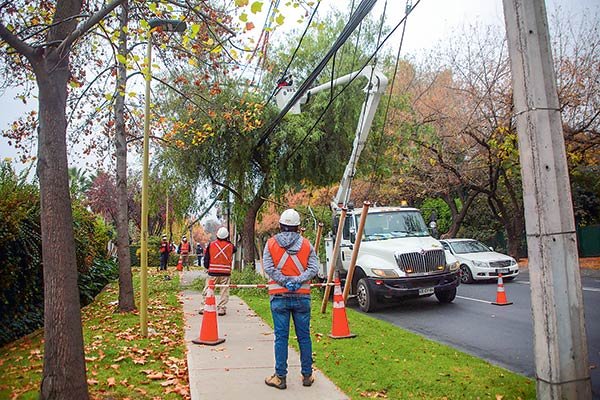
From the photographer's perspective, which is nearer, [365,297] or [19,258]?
[19,258]

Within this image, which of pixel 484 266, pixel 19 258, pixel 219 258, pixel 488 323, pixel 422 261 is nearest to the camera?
pixel 19 258

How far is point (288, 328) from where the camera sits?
5762mm

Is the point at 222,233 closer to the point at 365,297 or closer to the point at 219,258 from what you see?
the point at 219,258

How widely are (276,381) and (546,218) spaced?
10.9 ft

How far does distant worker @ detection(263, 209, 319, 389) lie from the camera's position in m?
5.68

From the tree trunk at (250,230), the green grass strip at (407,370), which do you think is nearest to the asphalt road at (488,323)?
the green grass strip at (407,370)

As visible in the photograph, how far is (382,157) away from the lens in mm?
19250

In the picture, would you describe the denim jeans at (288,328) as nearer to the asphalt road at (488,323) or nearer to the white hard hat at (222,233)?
the asphalt road at (488,323)

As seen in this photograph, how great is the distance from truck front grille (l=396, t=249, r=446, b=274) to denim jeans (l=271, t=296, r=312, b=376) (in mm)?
6267

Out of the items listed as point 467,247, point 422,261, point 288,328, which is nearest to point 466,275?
point 467,247

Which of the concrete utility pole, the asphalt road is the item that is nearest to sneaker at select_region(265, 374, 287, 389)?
the concrete utility pole

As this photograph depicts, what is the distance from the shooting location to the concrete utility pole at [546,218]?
4414 millimetres

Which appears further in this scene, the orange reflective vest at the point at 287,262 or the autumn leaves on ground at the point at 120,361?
the orange reflective vest at the point at 287,262

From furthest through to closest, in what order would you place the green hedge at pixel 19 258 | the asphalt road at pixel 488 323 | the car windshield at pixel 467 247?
1. the car windshield at pixel 467 247
2. the green hedge at pixel 19 258
3. the asphalt road at pixel 488 323
